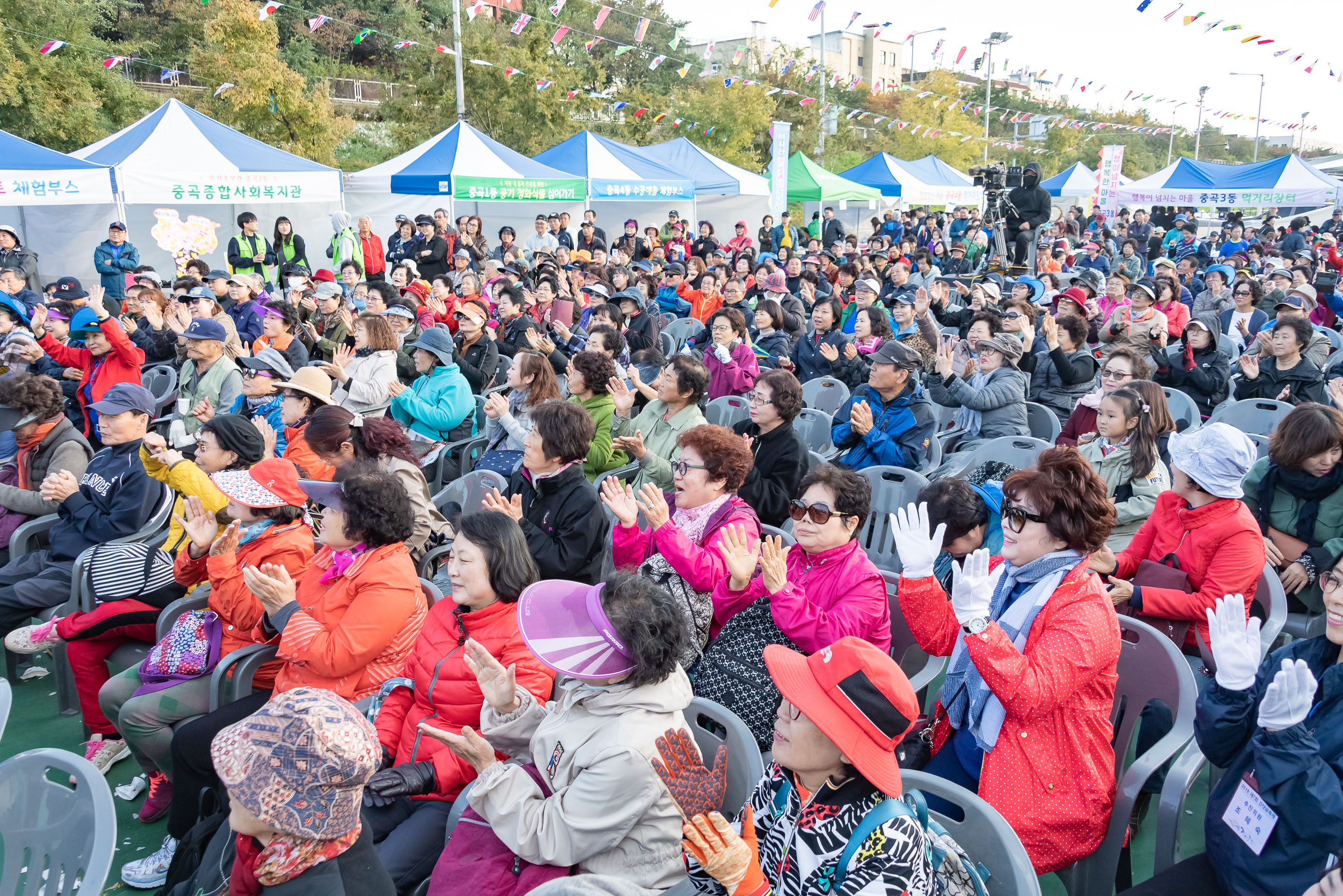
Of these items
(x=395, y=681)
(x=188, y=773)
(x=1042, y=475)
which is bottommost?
(x=188, y=773)

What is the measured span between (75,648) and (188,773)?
3.67ft

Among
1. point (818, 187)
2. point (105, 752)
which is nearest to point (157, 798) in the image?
point (105, 752)

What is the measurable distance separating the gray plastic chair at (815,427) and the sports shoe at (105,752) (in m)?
3.72

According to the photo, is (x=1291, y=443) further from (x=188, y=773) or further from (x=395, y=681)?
(x=188, y=773)

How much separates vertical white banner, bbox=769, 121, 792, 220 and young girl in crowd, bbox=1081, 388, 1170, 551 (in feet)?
54.0

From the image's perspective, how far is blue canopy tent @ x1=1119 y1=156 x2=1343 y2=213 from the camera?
1969 centimetres

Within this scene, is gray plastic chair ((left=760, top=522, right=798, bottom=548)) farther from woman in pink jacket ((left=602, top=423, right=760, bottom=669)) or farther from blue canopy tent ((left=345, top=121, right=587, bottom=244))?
blue canopy tent ((left=345, top=121, right=587, bottom=244))

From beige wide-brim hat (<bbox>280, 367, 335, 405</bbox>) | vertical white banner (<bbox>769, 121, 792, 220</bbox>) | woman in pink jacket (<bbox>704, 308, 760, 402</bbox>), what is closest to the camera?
beige wide-brim hat (<bbox>280, 367, 335, 405</bbox>)

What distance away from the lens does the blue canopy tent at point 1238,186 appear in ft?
64.6

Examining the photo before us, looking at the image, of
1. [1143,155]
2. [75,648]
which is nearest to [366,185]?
[75,648]

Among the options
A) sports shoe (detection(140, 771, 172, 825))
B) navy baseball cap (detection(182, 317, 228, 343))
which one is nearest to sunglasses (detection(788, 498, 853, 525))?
sports shoe (detection(140, 771, 172, 825))

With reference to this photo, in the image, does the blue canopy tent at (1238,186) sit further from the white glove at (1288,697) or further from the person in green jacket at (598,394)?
the white glove at (1288,697)

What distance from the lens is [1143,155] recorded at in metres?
54.6

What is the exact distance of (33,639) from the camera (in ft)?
11.4
